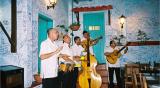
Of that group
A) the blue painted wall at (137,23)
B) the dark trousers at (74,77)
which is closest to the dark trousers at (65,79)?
the dark trousers at (74,77)

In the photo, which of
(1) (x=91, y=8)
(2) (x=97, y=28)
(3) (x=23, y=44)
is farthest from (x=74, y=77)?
(1) (x=91, y=8)

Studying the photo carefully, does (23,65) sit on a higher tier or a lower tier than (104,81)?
higher

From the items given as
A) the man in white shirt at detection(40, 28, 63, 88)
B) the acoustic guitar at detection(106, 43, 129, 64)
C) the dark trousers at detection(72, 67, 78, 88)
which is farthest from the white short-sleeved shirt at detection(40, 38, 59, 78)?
the acoustic guitar at detection(106, 43, 129, 64)

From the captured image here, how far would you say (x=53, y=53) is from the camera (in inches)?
139

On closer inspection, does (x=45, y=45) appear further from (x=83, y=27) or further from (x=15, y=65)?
(x=83, y=27)

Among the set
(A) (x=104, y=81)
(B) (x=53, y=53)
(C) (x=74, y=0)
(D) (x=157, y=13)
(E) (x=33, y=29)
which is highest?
(C) (x=74, y=0)

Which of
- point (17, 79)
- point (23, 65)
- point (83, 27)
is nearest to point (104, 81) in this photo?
point (83, 27)

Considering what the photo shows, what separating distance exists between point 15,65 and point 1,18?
107cm

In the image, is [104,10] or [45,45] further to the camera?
[104,10]

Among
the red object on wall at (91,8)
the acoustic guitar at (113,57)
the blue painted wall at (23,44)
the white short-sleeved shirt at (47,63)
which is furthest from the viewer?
the red object on wall at (91,8)

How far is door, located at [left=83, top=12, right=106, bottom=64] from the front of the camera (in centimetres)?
877

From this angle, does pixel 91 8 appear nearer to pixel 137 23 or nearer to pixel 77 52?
pixel 137 23

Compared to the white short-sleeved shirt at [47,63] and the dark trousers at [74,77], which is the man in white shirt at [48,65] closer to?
the white short-sleeved shirt at [47,63]

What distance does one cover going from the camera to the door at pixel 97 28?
877cm
